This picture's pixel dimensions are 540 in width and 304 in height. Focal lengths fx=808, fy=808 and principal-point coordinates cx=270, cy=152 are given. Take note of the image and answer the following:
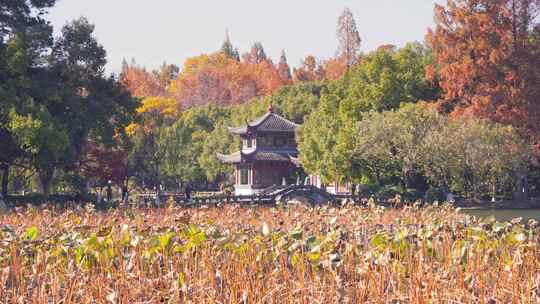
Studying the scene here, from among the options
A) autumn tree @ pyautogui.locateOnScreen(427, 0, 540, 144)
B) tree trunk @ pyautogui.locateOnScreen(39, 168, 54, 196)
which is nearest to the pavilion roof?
autumn tree @ pyautogui.locateOnScreen(427, 0, 540, 144)

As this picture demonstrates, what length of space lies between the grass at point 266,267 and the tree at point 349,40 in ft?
153

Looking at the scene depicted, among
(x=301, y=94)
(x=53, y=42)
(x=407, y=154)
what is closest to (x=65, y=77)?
(x=53, y=42)

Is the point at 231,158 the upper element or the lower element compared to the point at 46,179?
upper

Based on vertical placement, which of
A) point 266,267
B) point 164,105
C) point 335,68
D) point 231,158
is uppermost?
point 335,68

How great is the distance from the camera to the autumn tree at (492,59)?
30906mm

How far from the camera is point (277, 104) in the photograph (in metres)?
51.8

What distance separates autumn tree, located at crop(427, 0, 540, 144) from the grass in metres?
22.5

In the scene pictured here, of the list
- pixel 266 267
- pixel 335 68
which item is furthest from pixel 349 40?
pixel 266 267

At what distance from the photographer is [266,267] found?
7.73m

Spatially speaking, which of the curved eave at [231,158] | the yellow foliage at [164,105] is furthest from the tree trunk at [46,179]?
the yellow foliage at [164,105]

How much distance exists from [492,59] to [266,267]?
25180 mm

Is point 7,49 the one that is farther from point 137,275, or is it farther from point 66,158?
point 137,275

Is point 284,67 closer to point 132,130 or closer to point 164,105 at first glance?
point 164,105

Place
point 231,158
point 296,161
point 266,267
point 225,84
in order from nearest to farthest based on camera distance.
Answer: point 266,267
point 296,161
point 231,158
point 225,84
